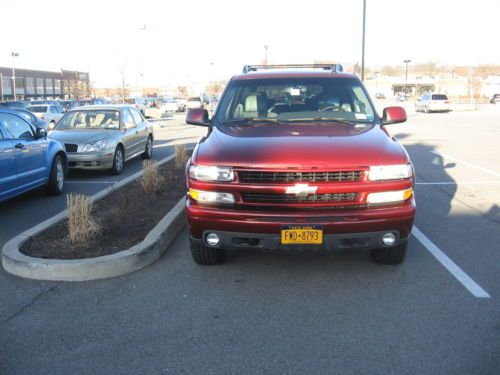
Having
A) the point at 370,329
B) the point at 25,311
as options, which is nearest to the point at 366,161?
the point at 370,329

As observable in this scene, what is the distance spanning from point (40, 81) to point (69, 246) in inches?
4125

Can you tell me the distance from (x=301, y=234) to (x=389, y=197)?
0.85 metres

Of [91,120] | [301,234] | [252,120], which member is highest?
[252,120]

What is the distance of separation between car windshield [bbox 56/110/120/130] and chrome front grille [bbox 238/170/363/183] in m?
8.70

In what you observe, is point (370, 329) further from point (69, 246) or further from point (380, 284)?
point (69, 246)

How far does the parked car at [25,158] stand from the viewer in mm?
7297

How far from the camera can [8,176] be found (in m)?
7.29

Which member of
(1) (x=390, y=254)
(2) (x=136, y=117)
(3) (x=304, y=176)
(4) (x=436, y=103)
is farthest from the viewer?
(4) (x=436, y=103)

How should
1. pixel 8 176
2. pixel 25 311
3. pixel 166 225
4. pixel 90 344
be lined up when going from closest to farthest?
pixel 90 344 < pixel 25 311 < pixel 166 225 < pixel 8 176

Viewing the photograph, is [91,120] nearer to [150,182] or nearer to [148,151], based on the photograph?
[148,151]

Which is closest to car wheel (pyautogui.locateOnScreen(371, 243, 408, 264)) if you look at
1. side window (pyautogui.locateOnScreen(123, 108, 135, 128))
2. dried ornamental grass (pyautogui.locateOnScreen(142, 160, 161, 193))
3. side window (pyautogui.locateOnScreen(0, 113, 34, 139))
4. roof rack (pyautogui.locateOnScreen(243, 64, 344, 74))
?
roof rack (pyautogui.locateOnScreen(243, 64, 344, 74))

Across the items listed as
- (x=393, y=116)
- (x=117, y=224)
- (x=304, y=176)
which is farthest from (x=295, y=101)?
(x=117, y=224)

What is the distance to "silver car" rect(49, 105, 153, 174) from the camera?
36.0 feet

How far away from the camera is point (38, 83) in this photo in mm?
98938
